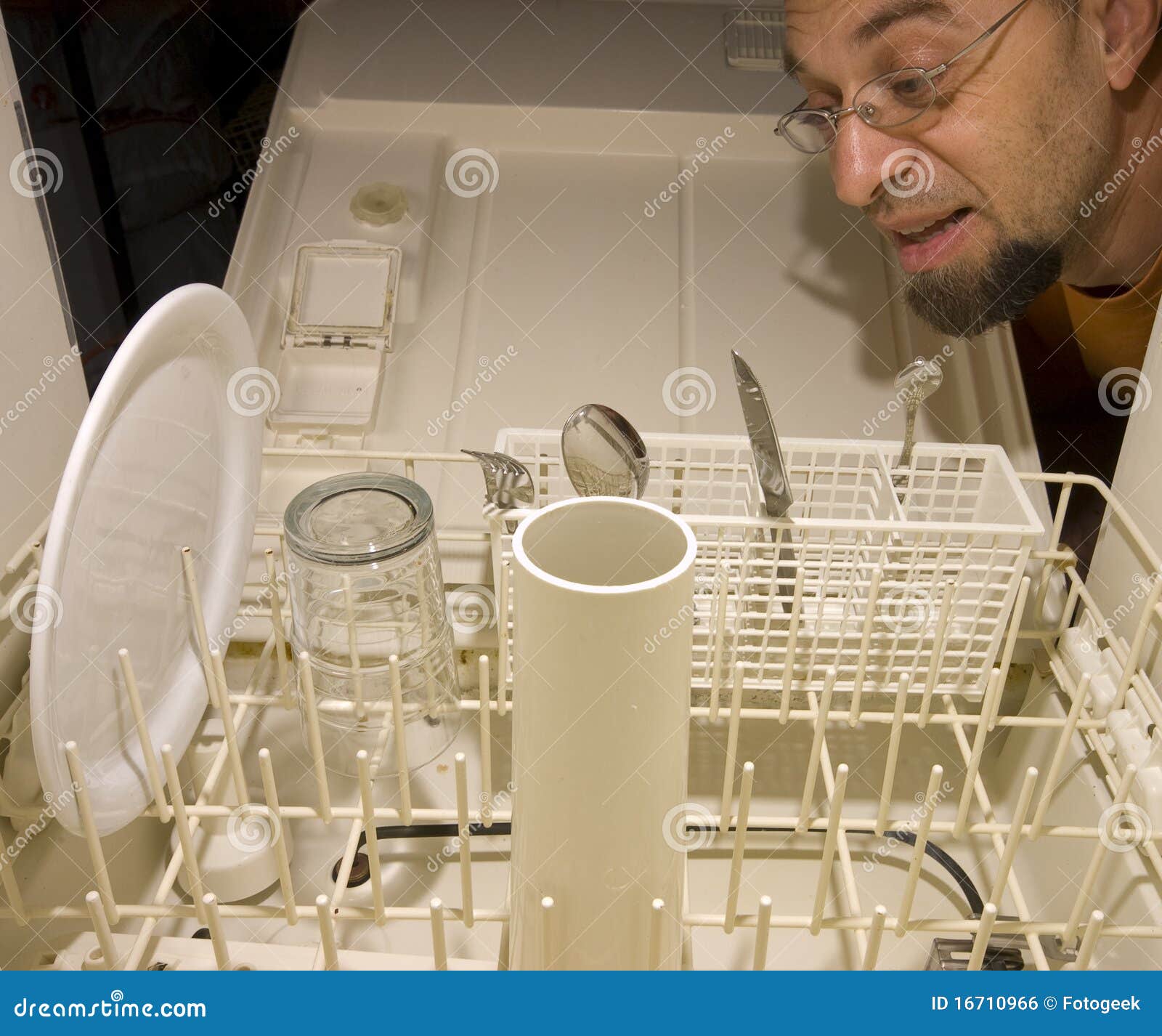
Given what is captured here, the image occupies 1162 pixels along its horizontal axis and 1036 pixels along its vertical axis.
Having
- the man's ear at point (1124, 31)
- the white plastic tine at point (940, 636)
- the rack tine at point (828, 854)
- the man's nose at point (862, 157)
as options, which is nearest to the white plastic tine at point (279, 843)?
the rack tine at point (828, 854)

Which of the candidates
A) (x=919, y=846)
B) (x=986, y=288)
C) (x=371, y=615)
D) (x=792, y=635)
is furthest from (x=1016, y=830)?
(x=986, y=288)

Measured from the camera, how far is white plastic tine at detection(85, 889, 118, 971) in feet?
1.38

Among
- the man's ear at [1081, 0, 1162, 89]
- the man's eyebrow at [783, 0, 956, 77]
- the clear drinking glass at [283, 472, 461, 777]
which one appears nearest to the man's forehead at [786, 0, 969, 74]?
the man's eyebrow at [783, 0, 956, 77]

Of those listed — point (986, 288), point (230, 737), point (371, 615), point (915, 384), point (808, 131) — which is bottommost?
point (230, 737)

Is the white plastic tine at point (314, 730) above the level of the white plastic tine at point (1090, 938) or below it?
above

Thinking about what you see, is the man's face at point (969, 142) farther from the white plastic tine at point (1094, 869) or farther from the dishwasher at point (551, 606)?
the white plastic tine at point (1094, 869)

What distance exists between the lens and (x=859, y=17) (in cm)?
78

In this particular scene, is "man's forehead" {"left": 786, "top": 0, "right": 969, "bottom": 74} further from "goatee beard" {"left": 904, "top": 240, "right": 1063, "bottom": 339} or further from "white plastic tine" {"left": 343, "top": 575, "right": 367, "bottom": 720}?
"white plastic tine" {"left": 343, "top": 575, "right": 367, "bottom": 720}

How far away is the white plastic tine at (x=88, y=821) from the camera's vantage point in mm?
438

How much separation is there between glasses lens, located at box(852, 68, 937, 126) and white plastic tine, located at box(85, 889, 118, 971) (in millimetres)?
726

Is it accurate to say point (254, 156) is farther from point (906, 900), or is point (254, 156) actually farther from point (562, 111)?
point (906, 900)

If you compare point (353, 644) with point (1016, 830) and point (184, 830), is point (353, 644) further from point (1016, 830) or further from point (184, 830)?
point (1016, 830)

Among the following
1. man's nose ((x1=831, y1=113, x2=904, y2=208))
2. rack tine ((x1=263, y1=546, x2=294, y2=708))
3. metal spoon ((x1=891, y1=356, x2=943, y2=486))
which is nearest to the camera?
rack tine ((x1=263, y1=546, x2=294, y2=708))

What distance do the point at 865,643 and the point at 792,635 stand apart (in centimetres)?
4
